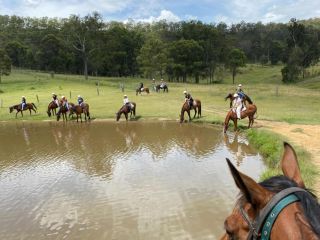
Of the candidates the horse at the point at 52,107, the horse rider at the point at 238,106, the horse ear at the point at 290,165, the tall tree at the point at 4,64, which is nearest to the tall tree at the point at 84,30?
the tall tree at the point at 4,64

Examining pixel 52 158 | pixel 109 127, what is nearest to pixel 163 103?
pixel 109 127

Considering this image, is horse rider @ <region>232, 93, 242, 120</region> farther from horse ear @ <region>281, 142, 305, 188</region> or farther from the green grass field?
horse ear @ <region>281, 142, 305, 188</region>

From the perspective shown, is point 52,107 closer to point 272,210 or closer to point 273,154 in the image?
point 273,154

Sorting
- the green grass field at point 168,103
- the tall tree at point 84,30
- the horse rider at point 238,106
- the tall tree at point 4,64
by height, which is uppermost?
the tall tree at point 84,30

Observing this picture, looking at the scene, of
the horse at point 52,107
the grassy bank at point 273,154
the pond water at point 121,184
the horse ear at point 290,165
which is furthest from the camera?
the horse at point 52,107

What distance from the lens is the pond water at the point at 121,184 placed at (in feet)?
27.5

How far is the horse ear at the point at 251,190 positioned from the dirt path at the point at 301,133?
34.3 ft

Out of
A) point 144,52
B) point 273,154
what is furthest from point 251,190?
point 144,52

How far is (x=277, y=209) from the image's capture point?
1667 millimetres

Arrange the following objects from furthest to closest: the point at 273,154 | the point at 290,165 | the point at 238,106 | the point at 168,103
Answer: the point at 168,103, the point at 238,106, the point at 273,154, the point at 290,165

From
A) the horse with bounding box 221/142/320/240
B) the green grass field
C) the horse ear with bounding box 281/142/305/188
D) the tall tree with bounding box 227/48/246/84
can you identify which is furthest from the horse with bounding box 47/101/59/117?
the tall tree with bounding box 227/48/246/84

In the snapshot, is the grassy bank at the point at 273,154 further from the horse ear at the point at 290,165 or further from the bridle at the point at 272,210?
the bridle at the point at 272,210

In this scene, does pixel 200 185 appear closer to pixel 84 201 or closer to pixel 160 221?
pixel 160 221

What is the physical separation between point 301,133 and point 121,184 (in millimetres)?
9883
